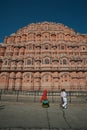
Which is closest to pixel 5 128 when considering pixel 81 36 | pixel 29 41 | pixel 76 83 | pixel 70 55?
pixel 76 83

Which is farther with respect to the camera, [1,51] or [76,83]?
[1,51]

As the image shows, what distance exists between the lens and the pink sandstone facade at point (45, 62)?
29.8 metres

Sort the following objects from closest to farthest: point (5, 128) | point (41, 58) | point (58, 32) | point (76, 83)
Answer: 1. point (5, 128)
2. point (76, 83)
3. point (41, 58)
4. point (58, 32)

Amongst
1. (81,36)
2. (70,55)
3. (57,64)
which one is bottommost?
(57,64)

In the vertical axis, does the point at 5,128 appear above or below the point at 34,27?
below

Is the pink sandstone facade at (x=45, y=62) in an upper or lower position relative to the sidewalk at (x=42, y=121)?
upper

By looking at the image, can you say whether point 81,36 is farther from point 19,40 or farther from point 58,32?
point 19,40

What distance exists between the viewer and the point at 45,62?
31.4m

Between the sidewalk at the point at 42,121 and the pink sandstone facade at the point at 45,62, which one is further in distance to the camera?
the pink sandstone facade at the point at 45,62

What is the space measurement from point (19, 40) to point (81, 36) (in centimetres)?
2105

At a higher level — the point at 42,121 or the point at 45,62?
the point at 45,62

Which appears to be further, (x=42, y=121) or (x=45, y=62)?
(x=45, y=62)

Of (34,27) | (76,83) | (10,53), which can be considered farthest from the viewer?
(34,27)

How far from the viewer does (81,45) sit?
34.7 metres
